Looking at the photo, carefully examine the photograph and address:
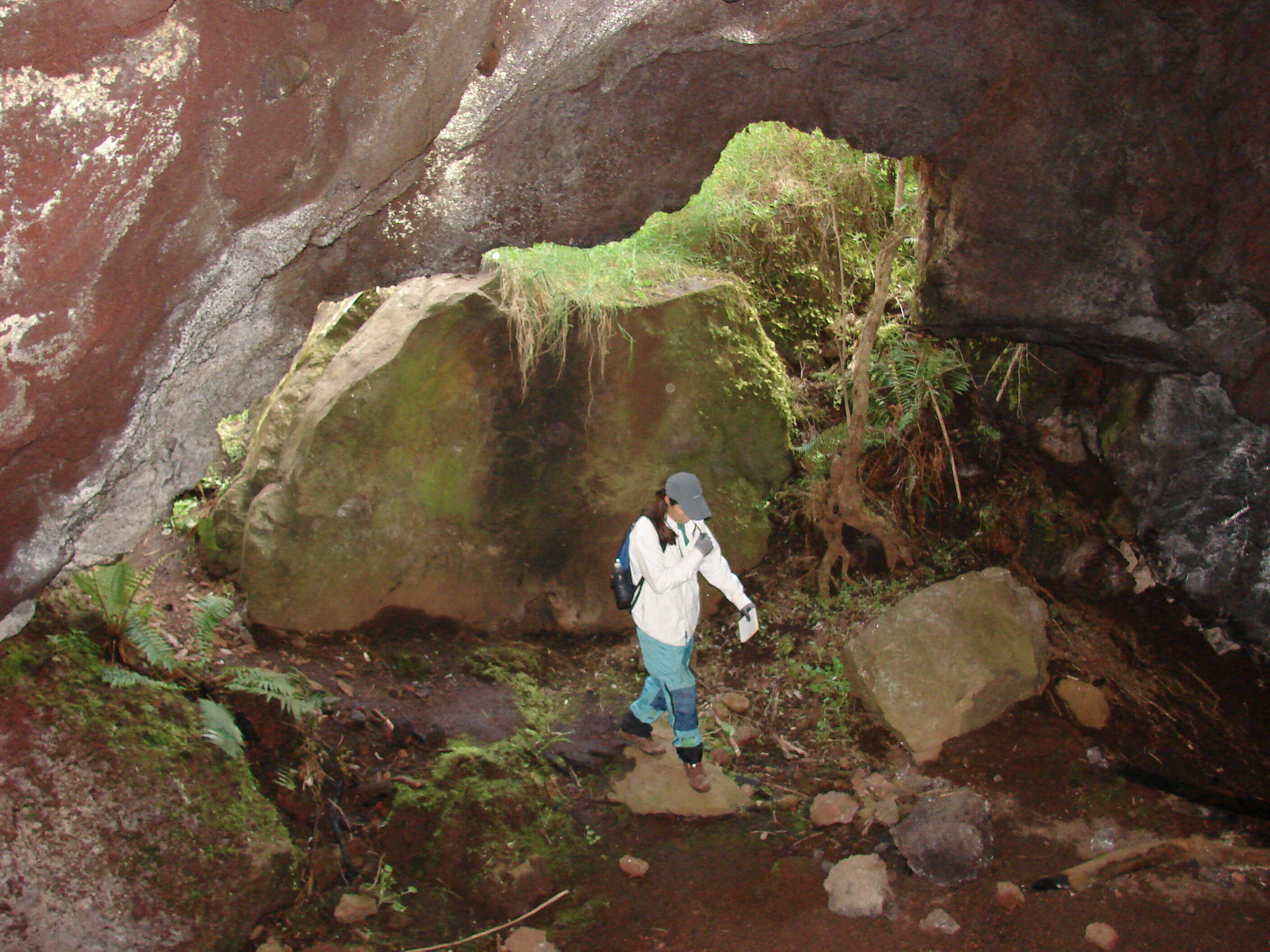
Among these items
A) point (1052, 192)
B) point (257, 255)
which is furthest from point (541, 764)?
point (1052, 192)

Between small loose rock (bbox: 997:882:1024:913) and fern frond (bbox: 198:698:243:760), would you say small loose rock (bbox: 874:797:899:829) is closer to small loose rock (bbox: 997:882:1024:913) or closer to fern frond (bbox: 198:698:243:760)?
small loose rock (bbox: 997:882:1024:913)

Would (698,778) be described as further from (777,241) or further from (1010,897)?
(777,241)

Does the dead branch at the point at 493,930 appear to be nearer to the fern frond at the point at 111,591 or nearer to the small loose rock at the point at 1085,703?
the fern frond at the point at 111,591

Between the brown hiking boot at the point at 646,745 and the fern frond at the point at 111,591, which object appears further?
the brown hiking boot at the point at 646,745

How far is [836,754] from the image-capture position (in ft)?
15.7

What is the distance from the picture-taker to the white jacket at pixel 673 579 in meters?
4.23

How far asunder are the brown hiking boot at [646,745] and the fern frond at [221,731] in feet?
6.89

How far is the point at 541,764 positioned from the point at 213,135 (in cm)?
348

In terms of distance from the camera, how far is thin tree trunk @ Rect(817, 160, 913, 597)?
5324mm

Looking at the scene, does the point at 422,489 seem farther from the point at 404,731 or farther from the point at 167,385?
the point at 167,385

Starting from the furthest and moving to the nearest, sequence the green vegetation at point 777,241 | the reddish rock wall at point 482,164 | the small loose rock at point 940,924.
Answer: the green vegetation at point 777,241
the small loose rock at point 940,924
the reddish rock wall at point 482,164

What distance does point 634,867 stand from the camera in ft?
12.9

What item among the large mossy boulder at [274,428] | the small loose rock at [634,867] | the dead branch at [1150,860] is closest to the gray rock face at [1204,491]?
the dead branch at [1150,860]

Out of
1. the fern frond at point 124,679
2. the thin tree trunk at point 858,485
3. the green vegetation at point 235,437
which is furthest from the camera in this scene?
the green vegetation at point 235,437
